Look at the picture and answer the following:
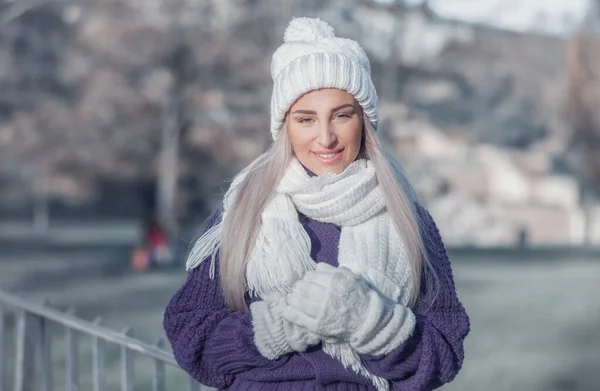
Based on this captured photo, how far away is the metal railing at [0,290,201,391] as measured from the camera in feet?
11.3

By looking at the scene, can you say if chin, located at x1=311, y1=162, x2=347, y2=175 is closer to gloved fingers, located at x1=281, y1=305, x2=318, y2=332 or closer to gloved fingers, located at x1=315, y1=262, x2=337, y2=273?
gloved fingers, located at x1=315, y1=262, x2=337, y2=273

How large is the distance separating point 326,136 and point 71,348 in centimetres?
203

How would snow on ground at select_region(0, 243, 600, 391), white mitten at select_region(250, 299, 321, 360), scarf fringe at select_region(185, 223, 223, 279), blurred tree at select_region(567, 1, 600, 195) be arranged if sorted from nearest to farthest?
white mitten at select_region(250, 299, 321, 360) < scarf fringe at select_region(185, 223, 223, 279) < snow on ground at select_region(0, 243, 600, 391) < blurred tree at select_region(567, 1, 600, 195)

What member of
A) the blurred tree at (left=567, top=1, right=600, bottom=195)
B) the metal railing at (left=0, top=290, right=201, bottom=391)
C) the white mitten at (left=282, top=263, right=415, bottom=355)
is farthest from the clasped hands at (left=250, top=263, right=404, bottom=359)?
the blurred tree at (left=567, top=1, right=600, bottom=195)

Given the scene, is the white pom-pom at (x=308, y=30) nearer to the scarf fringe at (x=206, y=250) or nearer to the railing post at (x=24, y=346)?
the scarf fringe at (x=206, y=250)

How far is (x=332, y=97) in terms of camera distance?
101 inches

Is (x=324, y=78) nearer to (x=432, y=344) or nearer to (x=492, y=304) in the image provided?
(x=432, y=344)

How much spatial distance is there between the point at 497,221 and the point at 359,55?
35.3 m

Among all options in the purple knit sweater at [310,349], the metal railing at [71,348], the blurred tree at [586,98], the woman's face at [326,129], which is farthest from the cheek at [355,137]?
the blurred tree at [586,98]

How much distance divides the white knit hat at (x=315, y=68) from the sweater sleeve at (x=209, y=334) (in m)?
0.49

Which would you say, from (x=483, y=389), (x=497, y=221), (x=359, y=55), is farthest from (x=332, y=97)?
(x=497, y=221)

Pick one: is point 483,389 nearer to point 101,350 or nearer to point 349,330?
point 101,350

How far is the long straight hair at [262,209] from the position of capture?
2504 millimetres

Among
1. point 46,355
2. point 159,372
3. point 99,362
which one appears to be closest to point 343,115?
point 159,372
